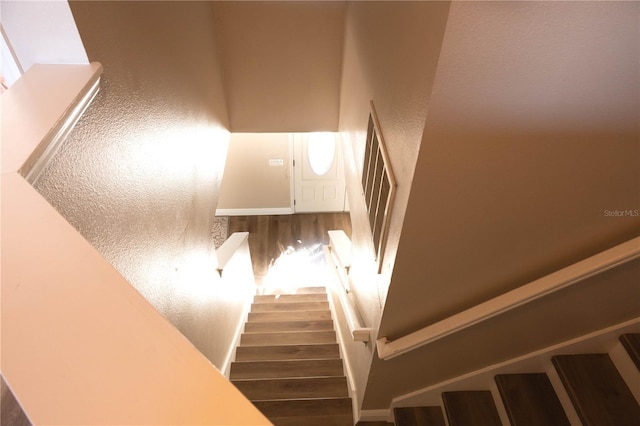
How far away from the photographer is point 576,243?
4.31 feet

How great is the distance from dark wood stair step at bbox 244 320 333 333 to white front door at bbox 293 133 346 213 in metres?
2.37

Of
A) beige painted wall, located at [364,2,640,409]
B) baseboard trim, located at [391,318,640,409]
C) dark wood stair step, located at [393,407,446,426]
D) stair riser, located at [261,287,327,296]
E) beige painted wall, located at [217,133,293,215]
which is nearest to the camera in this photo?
beige painted wall, located at [364,2,640,409]

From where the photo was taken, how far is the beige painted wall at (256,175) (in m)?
5.50

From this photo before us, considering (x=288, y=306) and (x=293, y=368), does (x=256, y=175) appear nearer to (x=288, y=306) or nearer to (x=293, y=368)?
(x=288, y=306)

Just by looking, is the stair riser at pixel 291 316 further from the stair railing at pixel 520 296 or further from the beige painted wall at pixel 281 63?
the stair railing at pixel 520 296

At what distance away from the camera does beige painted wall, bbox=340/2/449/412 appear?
3.62 ft

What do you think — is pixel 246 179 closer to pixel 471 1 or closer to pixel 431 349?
pixel 431 349

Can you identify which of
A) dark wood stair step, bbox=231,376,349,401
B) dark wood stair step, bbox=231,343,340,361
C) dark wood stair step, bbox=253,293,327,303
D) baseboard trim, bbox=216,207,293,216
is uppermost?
baseboard trim, bbox=216,207,293,216

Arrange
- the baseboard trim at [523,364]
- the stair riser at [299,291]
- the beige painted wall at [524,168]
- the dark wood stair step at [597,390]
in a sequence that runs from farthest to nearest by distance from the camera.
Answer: the stair riser at [299,291]
the baseboard trim at [523,364]
the dark wood stair step at [597,390]
the beige painted wall at [524,168]

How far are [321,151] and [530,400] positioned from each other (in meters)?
4.47

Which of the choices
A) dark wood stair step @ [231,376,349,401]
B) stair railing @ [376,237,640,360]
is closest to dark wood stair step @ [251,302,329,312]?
dark wood stair step @ [231,376,349,401]

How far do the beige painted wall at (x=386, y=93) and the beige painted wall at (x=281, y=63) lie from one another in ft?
0.90

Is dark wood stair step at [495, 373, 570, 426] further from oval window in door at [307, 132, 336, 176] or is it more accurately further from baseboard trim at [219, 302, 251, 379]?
oval window in door at [307, 132, 336, 176]

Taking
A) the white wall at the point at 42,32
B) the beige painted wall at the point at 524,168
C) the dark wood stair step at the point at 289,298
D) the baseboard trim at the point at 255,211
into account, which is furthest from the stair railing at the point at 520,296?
the baseboard trim at the point at 255,211
